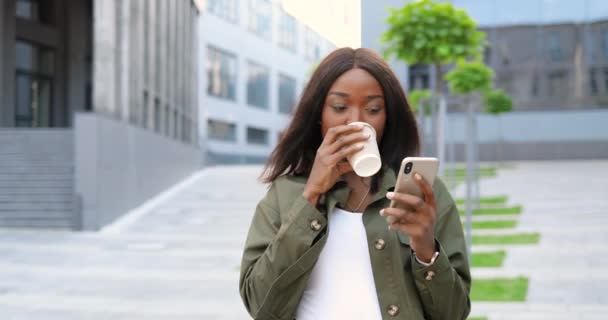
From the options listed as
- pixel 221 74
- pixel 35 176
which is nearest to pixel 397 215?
pixel 35 176

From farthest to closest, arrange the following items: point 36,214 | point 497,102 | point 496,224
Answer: point 497,102 < point 36,214 < point 496,224

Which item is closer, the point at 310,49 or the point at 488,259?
the point at 488,259

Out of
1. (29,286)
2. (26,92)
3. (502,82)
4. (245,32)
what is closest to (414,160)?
(29,286)

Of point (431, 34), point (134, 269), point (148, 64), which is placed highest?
point (148, 64)

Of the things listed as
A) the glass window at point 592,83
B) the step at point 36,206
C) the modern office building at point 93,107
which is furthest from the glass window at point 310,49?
the step at point 36,206

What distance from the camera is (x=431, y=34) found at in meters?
11.7

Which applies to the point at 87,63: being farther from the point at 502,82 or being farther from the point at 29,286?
the point at 29,286

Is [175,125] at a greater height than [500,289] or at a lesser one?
greater

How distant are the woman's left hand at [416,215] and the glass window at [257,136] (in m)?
47.5

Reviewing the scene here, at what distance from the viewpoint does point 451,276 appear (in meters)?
1.75

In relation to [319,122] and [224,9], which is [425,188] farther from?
[224,9]

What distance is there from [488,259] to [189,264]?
169 inches

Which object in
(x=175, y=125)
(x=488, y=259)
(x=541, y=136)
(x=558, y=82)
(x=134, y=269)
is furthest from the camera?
(x=541, y=136)

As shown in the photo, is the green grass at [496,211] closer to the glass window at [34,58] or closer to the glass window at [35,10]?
the glass window at [34,58]
